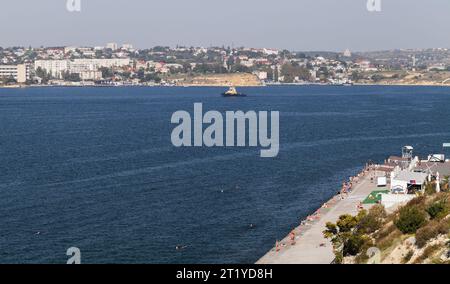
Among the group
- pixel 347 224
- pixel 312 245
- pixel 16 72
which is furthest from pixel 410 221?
pixel 16 72

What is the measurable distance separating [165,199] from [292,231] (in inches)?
239

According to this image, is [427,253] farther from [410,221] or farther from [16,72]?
[16,72]

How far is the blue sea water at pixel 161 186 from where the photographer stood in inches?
637

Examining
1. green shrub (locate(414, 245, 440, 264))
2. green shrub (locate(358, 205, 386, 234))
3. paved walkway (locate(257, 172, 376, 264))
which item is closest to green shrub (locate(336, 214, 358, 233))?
green shrub (locate(358, 205, 386, 234))

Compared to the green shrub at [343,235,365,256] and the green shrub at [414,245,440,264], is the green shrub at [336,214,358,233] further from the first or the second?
the green shrub at [414,245,440,264]

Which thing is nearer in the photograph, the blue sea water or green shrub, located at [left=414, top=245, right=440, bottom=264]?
green shrub, located at [left=414, top=245, right=440, bottom=264]

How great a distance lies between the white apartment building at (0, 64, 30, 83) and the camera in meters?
132

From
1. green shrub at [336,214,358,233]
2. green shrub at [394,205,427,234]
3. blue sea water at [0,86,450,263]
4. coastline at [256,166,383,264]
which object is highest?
green shrub at [394,205,427,234]

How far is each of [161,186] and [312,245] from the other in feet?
33.4

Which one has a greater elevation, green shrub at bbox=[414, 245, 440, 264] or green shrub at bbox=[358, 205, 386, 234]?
green shrub at bbox=[414, 245, 440, 264]

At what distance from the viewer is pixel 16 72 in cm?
13338

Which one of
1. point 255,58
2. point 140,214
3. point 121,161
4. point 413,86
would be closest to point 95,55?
point 255,58

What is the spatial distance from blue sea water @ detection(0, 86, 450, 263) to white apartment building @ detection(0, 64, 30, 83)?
8351cm
